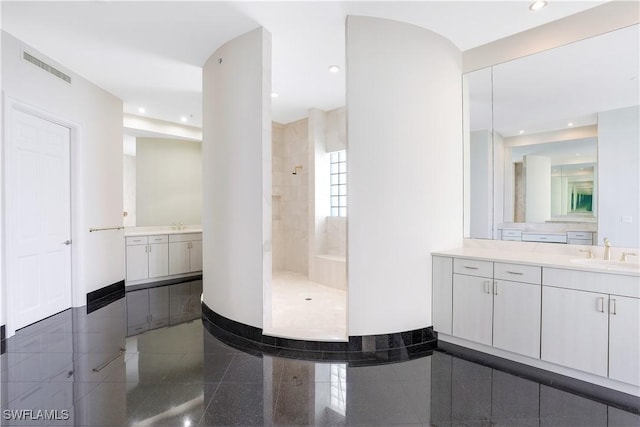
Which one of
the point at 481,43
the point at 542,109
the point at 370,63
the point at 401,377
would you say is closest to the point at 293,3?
the point at 370,63

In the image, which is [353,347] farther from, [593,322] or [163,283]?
[163,283]

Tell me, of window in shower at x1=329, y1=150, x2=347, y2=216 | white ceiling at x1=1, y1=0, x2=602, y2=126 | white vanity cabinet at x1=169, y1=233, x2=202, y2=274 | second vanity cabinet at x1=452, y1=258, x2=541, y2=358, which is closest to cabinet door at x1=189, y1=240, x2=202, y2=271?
white vanity cabinet at x1=169, y1=233, x2=202, y2=274

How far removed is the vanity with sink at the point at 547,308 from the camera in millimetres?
2193

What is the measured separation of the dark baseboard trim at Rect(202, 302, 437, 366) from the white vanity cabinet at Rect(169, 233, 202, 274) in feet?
10.6

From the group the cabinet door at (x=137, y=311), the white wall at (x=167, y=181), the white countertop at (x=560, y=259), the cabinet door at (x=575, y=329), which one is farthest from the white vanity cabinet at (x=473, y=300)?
the white wall at (x=167, y=181)

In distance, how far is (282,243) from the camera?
6.25 metres

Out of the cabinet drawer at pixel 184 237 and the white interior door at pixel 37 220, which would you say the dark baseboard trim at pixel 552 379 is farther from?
the cabinet drawer at pixel 184 237

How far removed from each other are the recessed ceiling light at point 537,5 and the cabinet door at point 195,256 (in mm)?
6023

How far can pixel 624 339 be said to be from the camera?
2.18 metres

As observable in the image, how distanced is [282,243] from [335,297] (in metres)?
2.18

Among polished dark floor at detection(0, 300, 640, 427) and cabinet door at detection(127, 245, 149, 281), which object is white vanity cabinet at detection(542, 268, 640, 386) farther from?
cabinet door at detection(127, 245, 149, 281)

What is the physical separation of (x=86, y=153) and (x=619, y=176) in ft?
20.0

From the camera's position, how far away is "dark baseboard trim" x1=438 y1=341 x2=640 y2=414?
7.06ft

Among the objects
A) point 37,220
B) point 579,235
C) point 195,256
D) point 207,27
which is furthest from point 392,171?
point 195,256
